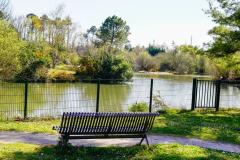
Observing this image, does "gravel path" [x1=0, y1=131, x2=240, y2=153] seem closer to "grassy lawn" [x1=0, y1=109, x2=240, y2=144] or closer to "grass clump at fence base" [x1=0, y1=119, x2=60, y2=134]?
"grass clump at fence base" [x1=0, y1=119, x2=60, y2=134]

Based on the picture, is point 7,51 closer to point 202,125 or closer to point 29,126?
point 29,126

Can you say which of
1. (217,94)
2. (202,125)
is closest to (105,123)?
(202,125)

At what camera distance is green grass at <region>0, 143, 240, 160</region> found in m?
8.49

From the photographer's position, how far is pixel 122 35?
325 ft

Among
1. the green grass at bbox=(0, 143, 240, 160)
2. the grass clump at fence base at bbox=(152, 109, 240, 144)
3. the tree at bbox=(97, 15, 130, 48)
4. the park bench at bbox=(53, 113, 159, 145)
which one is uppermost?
the tree at bbox=(97, 15, 130, 48)

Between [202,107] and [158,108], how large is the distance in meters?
2.13

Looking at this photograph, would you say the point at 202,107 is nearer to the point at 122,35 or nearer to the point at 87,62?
the point at 87,62

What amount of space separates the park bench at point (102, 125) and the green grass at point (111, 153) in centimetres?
32

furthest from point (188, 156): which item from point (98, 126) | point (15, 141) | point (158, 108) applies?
point (158, 108)

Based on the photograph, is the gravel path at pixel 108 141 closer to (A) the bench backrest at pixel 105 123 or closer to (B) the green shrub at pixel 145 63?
(A) the bench backrest at pixel 105 123

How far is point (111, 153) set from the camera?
9.10 meters

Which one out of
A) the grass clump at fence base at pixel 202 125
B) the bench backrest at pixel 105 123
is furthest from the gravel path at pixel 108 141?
the bench backrest at pixel 105 123

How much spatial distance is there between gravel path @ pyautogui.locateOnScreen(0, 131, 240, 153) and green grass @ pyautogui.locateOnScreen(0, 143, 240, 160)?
2.18ft

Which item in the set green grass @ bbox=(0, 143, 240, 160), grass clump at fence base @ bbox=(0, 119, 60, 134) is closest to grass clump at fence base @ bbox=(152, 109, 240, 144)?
green grass @ bbox=(0, 143, 240, 160)
